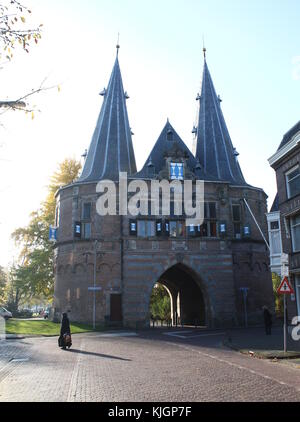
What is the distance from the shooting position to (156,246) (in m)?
31.3

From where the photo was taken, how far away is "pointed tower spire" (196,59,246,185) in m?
37.4

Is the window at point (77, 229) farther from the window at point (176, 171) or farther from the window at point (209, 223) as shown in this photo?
the window at point (209, 223)

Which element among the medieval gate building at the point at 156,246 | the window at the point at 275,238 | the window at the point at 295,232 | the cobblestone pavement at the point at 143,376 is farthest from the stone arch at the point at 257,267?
the cobblestone pavement at the point at 143,376

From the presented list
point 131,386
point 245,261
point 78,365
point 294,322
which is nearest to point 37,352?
point 78,365

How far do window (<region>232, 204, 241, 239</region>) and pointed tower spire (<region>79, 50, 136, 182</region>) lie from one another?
9825 millimetres

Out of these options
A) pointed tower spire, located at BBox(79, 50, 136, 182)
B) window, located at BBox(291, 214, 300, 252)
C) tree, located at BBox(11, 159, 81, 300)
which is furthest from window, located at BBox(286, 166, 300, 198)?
tree, located at BBox(11, 159, 81, 300)

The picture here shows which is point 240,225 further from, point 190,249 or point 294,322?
point 294,322

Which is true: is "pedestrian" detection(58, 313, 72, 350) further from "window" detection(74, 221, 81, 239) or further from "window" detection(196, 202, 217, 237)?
"window" detection(196, 202, 217, 237)

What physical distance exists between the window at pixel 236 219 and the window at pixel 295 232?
46.0 feet

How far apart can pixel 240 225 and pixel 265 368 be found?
2383 centimetres

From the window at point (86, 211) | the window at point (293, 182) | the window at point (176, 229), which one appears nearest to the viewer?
the window at point (293, 182)

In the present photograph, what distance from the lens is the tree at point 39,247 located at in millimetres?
38875

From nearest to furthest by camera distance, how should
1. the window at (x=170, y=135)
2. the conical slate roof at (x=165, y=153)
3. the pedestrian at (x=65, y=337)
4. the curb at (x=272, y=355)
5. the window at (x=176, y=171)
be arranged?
the curb at (x=272, y=355) → the pedestrian at (x=65, y=337) → the window at (x=176, y=171) → the conical slate roof at (x=165, y=153) → the window at (x=170, y=135)

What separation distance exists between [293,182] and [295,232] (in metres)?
2.58
